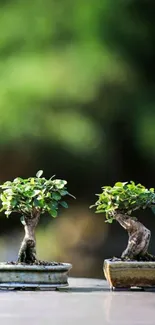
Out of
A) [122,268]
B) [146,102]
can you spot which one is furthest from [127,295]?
[146,102]

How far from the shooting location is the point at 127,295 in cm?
290

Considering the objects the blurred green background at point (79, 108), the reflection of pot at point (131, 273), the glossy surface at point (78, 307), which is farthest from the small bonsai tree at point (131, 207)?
the blurred green background at point (79, 108)

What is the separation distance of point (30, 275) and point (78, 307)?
682 millimetres

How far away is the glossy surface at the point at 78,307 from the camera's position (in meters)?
2.06

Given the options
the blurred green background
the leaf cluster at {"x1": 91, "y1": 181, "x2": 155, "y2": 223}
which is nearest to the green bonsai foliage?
the leaf cluster at {"x1": 91, "y1": 181, "x2": 155, "y2": 223}

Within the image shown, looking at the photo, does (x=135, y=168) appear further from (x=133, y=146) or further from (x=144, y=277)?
(x=144, y=277)

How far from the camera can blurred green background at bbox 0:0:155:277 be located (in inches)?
183

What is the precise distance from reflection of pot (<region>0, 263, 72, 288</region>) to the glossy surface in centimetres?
8

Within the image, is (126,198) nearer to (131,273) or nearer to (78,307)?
(131,273)

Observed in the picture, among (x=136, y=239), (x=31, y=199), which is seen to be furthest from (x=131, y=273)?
(x=31, y=199)

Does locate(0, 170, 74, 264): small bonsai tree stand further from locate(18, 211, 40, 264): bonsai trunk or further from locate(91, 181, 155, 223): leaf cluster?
locate(91, 181, 155, 223): leaf cluster

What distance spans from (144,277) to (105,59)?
7.65 ft

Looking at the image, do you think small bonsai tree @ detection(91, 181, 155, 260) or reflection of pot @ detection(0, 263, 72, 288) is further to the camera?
small bonsai tree @ detection(91, 181, 155, 260)

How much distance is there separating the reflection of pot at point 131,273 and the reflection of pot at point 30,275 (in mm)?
292
